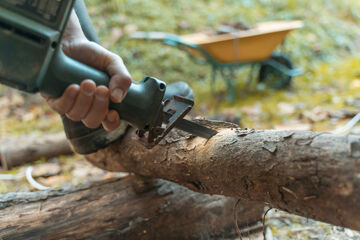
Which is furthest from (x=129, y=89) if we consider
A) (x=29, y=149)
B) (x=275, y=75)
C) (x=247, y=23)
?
(x=247, y=23)

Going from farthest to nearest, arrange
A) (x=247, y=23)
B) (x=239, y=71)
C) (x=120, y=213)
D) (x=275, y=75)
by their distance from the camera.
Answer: (x=247, y=23), (x=239, y=71), (x=275, y=75), (x=120, y=213)

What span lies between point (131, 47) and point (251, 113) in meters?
2.17

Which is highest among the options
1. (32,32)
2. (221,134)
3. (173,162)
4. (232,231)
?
(32,32)

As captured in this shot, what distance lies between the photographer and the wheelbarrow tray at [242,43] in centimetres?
380

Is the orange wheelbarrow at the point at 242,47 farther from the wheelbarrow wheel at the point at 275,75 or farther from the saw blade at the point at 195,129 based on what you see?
the saw blade at the point at 195,129

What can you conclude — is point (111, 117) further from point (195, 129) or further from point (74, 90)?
point (195, 129)

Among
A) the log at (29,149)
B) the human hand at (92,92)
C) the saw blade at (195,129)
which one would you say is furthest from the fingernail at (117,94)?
the log at (29,149)

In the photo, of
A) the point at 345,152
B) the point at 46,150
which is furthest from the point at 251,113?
the point at 345,152

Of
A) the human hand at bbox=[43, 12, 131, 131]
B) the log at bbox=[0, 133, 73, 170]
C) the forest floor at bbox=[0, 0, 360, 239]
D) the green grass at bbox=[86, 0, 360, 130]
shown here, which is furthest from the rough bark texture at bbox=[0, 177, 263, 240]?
the green grass at bbox=[86, 0, 360, 130]

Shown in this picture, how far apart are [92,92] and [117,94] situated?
0.09 meters

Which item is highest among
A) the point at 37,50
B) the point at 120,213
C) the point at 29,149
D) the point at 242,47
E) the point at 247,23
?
the point at 247,23

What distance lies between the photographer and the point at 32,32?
96 centimetres

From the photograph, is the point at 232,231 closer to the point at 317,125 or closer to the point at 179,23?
the point at 317,125

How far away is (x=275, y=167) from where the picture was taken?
1096 millimetres
